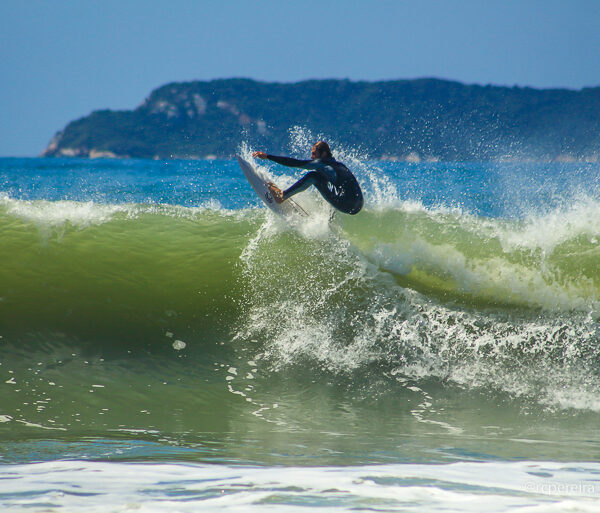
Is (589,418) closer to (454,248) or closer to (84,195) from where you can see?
(454,248)

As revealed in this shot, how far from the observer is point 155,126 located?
73.8m

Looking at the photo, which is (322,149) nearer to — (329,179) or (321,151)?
(321,151)

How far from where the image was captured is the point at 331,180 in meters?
6.67

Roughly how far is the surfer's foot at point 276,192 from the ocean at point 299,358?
339 millimetres

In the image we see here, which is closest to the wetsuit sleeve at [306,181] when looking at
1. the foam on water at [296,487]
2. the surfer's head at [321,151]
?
the surfer's head at [321,151]

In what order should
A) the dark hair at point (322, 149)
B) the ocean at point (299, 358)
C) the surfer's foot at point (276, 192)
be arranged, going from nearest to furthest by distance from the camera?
the ocean at point (299, 358) → the dark hair at point (322, 149) → the surfer's foot at point (276, 192)

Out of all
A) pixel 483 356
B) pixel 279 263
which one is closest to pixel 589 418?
pixel 483 356

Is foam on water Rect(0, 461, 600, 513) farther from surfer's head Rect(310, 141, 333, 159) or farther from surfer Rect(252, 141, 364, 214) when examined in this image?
surfer's head Rect(310, 141, 333, 159)

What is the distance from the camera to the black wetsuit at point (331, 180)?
666 centimetres

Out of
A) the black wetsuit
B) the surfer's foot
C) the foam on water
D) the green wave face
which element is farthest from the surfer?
the foam on water

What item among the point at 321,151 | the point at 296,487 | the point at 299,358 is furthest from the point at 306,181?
the point at 296,487

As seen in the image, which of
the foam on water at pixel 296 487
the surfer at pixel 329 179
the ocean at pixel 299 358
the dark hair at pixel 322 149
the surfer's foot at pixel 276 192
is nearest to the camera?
the foam on water at pixel 296 487

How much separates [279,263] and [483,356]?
253 centimetres

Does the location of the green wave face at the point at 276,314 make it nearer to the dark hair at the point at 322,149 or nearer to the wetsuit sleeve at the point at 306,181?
the wetsuit sleeve at the point at 306,181
